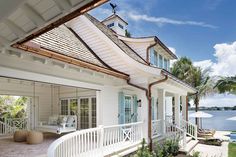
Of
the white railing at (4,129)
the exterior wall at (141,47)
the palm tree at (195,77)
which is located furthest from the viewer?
the palm tree at (195,77)

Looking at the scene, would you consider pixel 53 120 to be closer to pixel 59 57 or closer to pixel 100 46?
pixel 100 46

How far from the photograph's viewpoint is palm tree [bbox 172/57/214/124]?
2419 centimetres

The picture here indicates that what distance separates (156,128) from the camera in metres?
11.9

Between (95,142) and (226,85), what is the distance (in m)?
20.0

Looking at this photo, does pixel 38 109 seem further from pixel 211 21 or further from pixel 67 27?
pixel 211 21

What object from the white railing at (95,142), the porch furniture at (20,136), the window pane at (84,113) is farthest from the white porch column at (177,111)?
the porch furniture at (20,136)

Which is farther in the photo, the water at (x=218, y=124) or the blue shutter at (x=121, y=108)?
the water at (x=218, y=124)

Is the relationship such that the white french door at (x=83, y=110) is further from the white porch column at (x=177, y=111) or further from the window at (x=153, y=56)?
the white porch column at (x=177, y=111)

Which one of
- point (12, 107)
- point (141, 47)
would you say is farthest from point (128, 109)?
point (12, 107)

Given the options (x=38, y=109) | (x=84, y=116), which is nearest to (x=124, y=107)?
(x=84, y=116)

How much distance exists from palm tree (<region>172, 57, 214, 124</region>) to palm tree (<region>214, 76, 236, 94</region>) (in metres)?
0.83

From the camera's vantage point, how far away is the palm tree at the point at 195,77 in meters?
24.2

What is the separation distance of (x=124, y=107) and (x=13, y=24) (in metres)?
8.31

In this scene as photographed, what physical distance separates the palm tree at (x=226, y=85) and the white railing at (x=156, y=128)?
1419 cm
